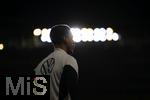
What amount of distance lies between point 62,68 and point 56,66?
0.13ft

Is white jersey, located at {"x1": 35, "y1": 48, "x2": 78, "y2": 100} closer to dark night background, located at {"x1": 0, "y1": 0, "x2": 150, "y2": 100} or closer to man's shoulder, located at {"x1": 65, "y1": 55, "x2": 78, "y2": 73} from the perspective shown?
man's shoulder, located at {"x1": 65, "y1": 55, "x2": 78, "y2": 73}

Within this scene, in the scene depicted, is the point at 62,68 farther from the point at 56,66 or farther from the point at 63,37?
the point at 63,37

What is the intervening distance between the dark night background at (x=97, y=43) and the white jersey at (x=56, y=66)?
9672mm

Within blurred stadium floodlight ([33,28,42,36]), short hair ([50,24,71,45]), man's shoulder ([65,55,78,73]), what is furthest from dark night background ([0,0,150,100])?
man's shoulder ([65,55,78,73])

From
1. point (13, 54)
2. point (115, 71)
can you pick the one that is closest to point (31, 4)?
point (13, 54)

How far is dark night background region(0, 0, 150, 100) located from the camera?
1209 cm

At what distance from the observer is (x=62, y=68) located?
7.24ft

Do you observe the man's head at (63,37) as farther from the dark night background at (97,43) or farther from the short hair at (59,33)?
the dark night background at (97,43)

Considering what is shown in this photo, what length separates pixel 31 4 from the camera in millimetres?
12352

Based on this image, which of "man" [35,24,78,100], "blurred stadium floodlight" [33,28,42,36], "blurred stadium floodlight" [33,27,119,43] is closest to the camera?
"man" [35,24,78,100]

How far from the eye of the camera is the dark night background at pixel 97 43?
12094mm

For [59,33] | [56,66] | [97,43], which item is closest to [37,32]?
[97,43]

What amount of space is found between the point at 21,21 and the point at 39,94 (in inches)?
408

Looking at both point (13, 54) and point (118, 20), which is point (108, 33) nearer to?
point (118, 20)
